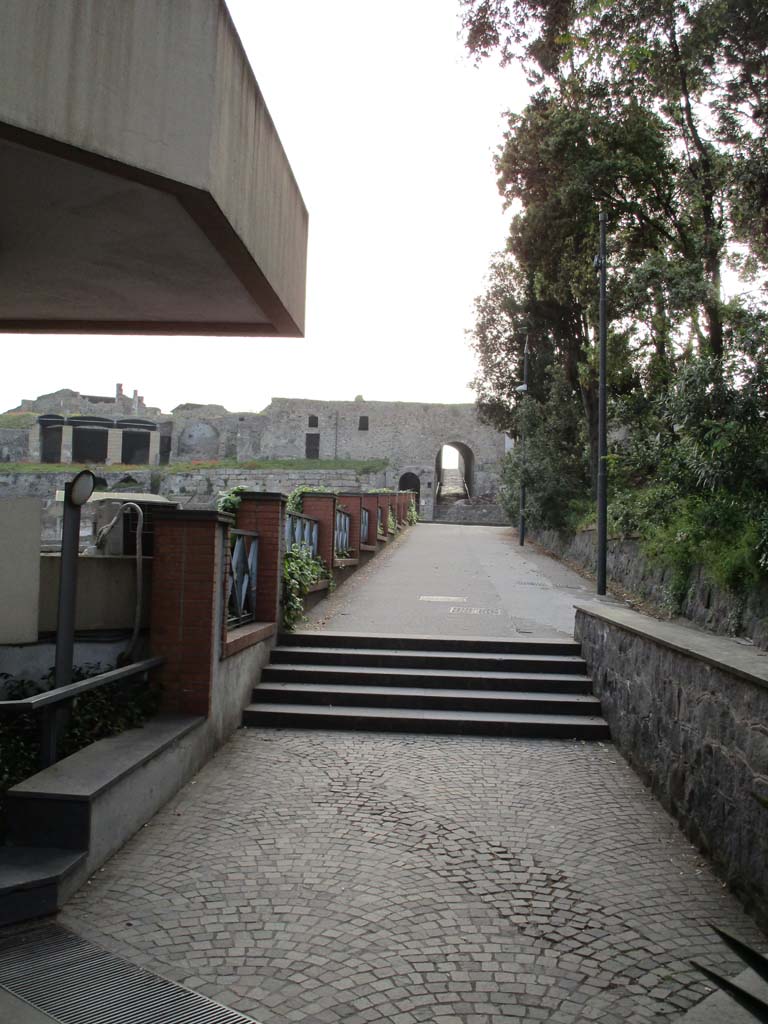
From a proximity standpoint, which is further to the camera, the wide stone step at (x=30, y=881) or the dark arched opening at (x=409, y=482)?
the dark arched opening at (x=409, y=482)

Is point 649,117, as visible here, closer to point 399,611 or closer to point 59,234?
point 399,611

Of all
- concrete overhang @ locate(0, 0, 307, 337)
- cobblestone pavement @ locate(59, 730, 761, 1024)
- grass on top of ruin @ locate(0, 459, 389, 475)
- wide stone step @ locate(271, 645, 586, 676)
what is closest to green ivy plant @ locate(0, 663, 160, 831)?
cobblestone pavement @ locate(59, 730, 761, 1024)

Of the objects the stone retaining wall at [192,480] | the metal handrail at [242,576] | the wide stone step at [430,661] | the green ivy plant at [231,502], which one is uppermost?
the stone retaining wall at [192,480]

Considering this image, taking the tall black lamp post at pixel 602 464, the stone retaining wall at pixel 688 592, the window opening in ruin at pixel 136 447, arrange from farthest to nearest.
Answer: the window opening in ruin at pixel 136 447, the tall black lamp post at pixel 602 464, the stone retaining wall at pixel 688 592

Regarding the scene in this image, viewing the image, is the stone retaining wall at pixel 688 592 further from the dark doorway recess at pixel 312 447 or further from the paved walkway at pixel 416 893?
the dark doorway recess at pixel 312 447

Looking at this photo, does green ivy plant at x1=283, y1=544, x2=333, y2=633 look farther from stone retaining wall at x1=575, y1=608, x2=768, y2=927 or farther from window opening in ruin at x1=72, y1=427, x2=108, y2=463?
window opening in ruin at x1=72, y1=427, x2=108, y2=463

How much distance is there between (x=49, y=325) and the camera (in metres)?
7.25

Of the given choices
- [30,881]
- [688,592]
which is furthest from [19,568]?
[688,592]

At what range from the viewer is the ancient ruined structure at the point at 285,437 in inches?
1923

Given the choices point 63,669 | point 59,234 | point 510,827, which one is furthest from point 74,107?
point 510,827

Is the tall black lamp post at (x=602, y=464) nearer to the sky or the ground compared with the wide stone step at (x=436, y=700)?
nearer to the sky

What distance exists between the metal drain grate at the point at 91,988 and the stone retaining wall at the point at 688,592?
621 cm

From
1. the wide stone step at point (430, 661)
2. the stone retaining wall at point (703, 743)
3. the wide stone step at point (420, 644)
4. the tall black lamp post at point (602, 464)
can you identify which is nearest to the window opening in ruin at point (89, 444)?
the tall black lamp post at point (602, 464)

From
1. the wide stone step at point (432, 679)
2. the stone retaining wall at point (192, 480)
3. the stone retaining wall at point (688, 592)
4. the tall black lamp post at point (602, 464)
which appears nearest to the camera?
the wide stone step at point (432, 679)
